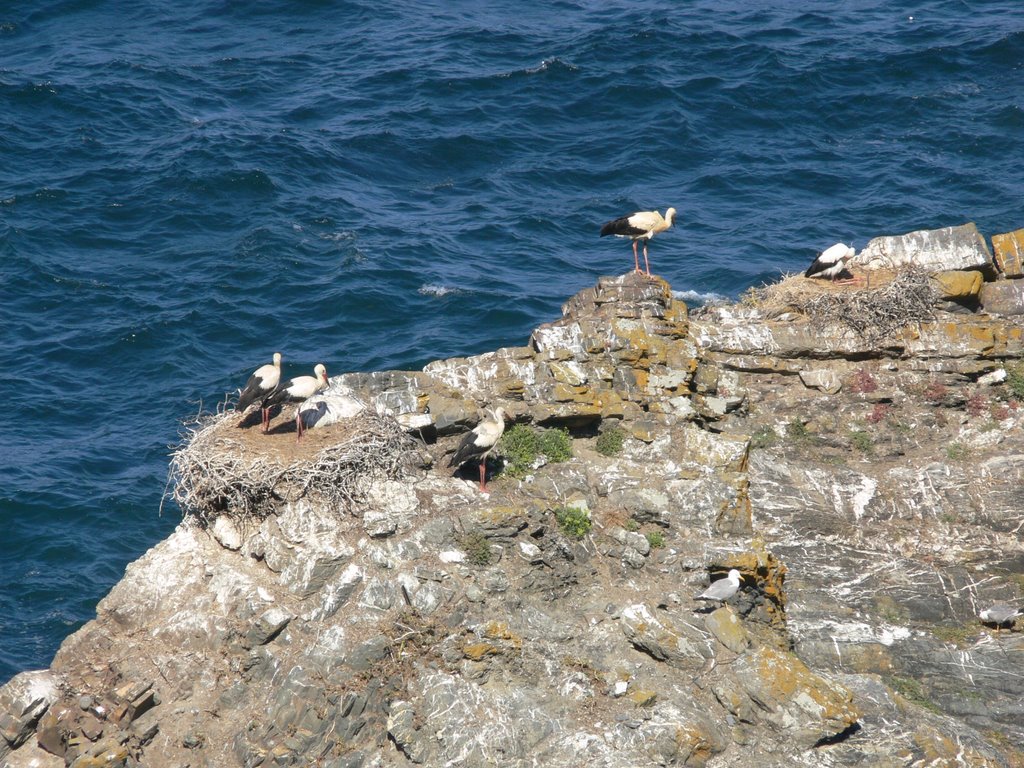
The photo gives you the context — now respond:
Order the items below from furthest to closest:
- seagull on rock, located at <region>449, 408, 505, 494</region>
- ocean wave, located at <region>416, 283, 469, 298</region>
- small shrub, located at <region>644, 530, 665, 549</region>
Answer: ocean wave, located at <region>416, 283, 469, 298</region>, small shrub, located at <region>644, 530, 665, 549</region>, seagull on rock, located at <region>449, 408, 505, 494</region>

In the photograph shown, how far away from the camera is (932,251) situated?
23844 mm

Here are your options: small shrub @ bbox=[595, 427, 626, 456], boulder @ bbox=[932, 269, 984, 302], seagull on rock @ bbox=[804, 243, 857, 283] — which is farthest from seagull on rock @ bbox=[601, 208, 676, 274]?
boulder @ bbox=[932, 269, 984, 302]

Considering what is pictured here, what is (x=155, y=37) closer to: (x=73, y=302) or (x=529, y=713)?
(x=73, y=302)

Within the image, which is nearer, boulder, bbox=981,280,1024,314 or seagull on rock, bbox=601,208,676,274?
seagull on rock, bbox=601,208,676,274

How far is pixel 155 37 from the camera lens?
167 ft

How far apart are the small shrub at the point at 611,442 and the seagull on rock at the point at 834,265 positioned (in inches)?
275

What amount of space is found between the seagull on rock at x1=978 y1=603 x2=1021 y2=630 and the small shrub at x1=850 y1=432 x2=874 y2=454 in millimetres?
4055

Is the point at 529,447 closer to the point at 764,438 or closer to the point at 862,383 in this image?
the point at 764,438

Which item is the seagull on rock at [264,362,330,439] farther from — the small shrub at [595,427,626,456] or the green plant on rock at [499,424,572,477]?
the small shrub at [595,427,626,456]

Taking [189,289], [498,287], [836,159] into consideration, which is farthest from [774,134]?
[189,289]

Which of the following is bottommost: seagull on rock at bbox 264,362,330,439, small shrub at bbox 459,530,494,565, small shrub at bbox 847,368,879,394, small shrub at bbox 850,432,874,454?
small shrub at bbox 850,432,874,454

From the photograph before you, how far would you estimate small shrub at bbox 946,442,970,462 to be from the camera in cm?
2136

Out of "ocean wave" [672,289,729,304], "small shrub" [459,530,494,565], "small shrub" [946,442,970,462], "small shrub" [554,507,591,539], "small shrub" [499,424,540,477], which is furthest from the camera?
"ocean wave" [672,289,729,304]

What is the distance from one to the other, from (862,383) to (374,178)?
79.8 feet
